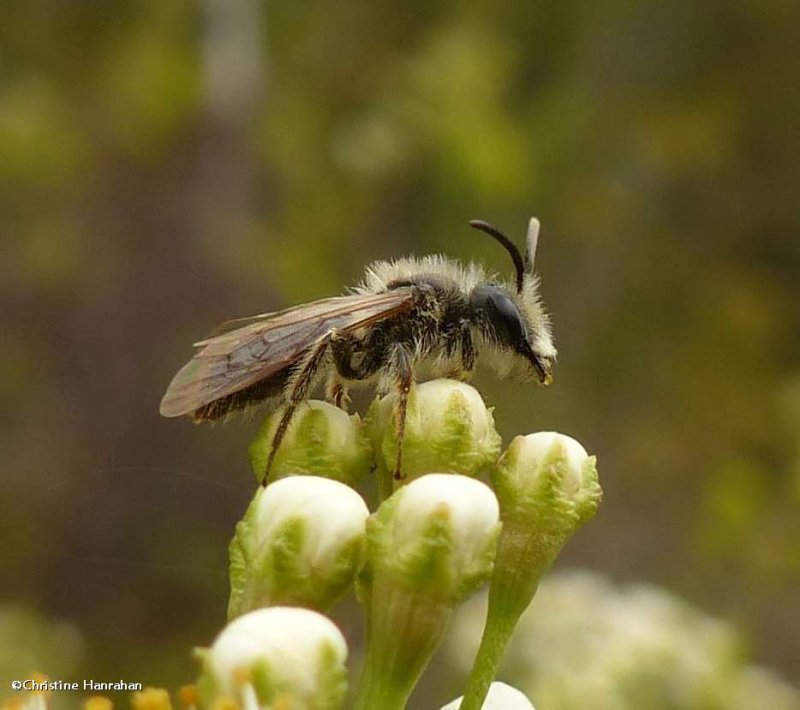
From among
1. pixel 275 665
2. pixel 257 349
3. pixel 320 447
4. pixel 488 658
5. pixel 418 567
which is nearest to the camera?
pixel 275 665

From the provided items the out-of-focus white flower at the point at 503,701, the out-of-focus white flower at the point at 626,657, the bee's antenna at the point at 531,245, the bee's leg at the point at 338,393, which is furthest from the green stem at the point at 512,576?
the out-of-focus white flower at the point at 626,657

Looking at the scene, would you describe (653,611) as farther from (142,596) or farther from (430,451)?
(430,451)

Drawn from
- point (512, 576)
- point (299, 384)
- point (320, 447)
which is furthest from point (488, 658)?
point (299, 384)

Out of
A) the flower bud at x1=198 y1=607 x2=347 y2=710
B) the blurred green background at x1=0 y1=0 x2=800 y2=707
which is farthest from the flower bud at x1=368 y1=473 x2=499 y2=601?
the blurred green background at x1=0 y1=0 x2=800 y2=707

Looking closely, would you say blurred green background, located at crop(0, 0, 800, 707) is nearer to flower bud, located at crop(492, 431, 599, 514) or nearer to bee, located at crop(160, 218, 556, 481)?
bee, located at crop(160, 218, 556, 481)

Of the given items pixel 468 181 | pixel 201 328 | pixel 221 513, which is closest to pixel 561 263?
pixel 468 181

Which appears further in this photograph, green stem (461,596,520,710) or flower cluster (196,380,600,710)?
green stem (461,596,520,710)

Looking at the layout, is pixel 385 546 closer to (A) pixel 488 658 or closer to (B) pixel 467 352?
(A) pixel 488 658
